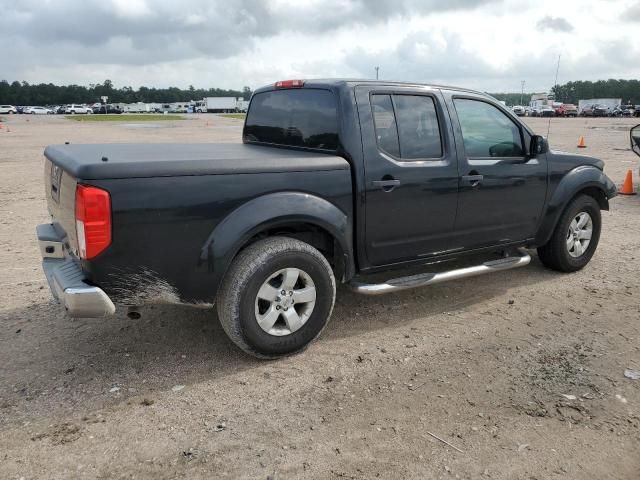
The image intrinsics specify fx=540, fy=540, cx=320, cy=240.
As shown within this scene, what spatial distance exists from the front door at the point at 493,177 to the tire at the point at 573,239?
0.44 m

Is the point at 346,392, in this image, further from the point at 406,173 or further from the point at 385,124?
the point at 385,124

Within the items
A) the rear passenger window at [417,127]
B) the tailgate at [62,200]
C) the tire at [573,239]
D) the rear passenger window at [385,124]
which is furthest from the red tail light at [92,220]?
the tire at [573,239]

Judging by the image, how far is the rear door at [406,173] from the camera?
4020 mm

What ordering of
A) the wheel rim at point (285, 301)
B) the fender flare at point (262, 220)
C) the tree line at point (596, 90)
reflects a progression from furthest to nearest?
the tree line at point (596, 90), the wheel rim at point (285, 301), the fender flare at point (262, 220)

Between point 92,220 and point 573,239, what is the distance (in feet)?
15.5

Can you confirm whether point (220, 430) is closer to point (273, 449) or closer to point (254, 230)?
point (273, 449)

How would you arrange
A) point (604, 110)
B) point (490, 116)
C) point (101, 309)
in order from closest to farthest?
point (101, 309)
point (490, 116)
point (604, 110)

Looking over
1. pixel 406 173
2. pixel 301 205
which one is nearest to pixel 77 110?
pixel 406 173

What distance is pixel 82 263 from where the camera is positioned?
320 centimetres

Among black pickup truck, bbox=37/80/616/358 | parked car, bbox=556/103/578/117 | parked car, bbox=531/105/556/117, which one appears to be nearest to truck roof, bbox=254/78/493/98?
black pickup truck, bbox=37/80/616/358

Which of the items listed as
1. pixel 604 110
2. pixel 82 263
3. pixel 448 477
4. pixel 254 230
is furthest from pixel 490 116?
pixel 604 110

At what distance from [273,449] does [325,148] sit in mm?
2205

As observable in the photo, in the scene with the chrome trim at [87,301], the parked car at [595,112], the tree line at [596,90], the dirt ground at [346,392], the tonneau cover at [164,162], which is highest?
the tree line at [596,90]

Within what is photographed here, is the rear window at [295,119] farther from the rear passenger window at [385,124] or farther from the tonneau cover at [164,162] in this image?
the rear passenger window at [385,124]
